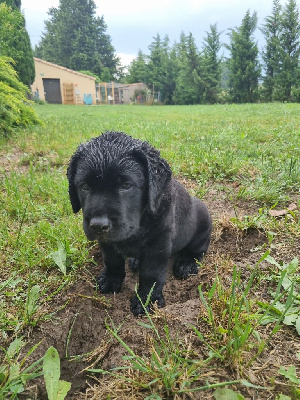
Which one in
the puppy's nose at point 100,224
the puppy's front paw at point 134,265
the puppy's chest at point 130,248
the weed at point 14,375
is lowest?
the puppy's front paw at point 134,265

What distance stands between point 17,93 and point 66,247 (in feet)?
21.9

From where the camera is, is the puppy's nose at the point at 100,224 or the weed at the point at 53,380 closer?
the weed at the point at 53,380

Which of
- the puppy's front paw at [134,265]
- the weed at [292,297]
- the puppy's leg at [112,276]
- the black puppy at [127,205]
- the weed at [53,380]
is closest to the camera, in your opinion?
the weed at [53,380]

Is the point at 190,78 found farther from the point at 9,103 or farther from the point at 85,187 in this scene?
the point at 85,187

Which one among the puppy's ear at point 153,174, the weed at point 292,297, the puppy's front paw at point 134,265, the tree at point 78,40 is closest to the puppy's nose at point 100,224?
the puppy's ear at point 153,174

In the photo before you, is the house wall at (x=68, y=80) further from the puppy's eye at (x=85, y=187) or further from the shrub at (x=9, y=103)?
the puppy's eye at (x=85, y=187)

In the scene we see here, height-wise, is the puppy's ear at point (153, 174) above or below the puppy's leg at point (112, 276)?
above

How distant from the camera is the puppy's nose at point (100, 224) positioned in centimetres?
195

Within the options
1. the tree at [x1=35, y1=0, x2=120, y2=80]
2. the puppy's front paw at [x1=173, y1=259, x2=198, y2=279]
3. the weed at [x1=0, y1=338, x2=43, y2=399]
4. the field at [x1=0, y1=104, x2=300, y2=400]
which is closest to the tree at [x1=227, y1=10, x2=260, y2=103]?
the tree at [x1=35, y1=0, x2=120, y2=80]

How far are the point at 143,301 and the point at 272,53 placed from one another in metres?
44.7

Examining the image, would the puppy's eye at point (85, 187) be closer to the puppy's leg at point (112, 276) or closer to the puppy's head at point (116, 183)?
the puppy's head at point (116, 183)

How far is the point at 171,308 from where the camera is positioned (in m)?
2.34

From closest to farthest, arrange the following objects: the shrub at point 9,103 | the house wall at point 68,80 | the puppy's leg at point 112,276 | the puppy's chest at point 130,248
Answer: the puppy's chest at point 130,248, the puppy's leg at point 112,276, the shrub at point 9,103, the house wall at point 68,80

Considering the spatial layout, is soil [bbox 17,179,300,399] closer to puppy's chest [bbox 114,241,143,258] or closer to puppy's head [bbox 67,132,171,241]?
puppy's chest [bbox 114,241,143,258]
